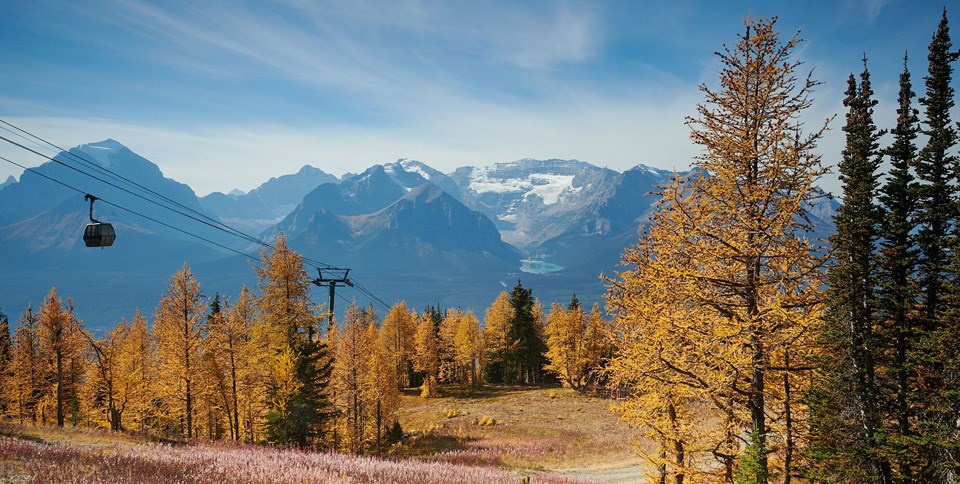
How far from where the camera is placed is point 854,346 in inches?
620

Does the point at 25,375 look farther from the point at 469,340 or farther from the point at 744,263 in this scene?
the point at 744,263

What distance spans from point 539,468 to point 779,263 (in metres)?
23.9

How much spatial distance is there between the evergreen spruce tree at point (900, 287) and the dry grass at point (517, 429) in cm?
1622

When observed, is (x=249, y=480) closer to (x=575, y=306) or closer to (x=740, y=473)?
(x=740, y=473)

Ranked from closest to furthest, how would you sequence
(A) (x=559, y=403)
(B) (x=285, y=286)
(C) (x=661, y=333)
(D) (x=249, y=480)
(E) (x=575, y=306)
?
1. (D) (x=249, y=480)
2. (C) (x=661, y=333)
3. (B) (x=285, y=286)
4. (A) (x=559, y=403)
5. (E) (x=575, y=306)

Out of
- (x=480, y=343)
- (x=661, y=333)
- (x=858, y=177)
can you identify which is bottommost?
(x=480, y=343)

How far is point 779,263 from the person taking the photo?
8.73 metres

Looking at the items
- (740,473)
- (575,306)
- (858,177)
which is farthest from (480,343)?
(740,473)

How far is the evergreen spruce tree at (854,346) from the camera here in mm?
15234

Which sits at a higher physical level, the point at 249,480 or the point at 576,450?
the point at 249,480

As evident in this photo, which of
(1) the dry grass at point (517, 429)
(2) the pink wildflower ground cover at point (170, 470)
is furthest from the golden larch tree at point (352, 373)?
(2) the pink wildflower ground cover at point (170, 470)

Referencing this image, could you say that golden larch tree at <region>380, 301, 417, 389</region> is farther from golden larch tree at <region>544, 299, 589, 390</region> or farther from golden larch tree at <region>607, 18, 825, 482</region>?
golden larch tree at <region>607, 18, 825, 482</region>

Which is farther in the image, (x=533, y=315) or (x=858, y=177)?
(x=533, y=315)

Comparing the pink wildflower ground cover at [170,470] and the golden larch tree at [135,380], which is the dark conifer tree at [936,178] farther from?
the golden larch tree at [135,380]
